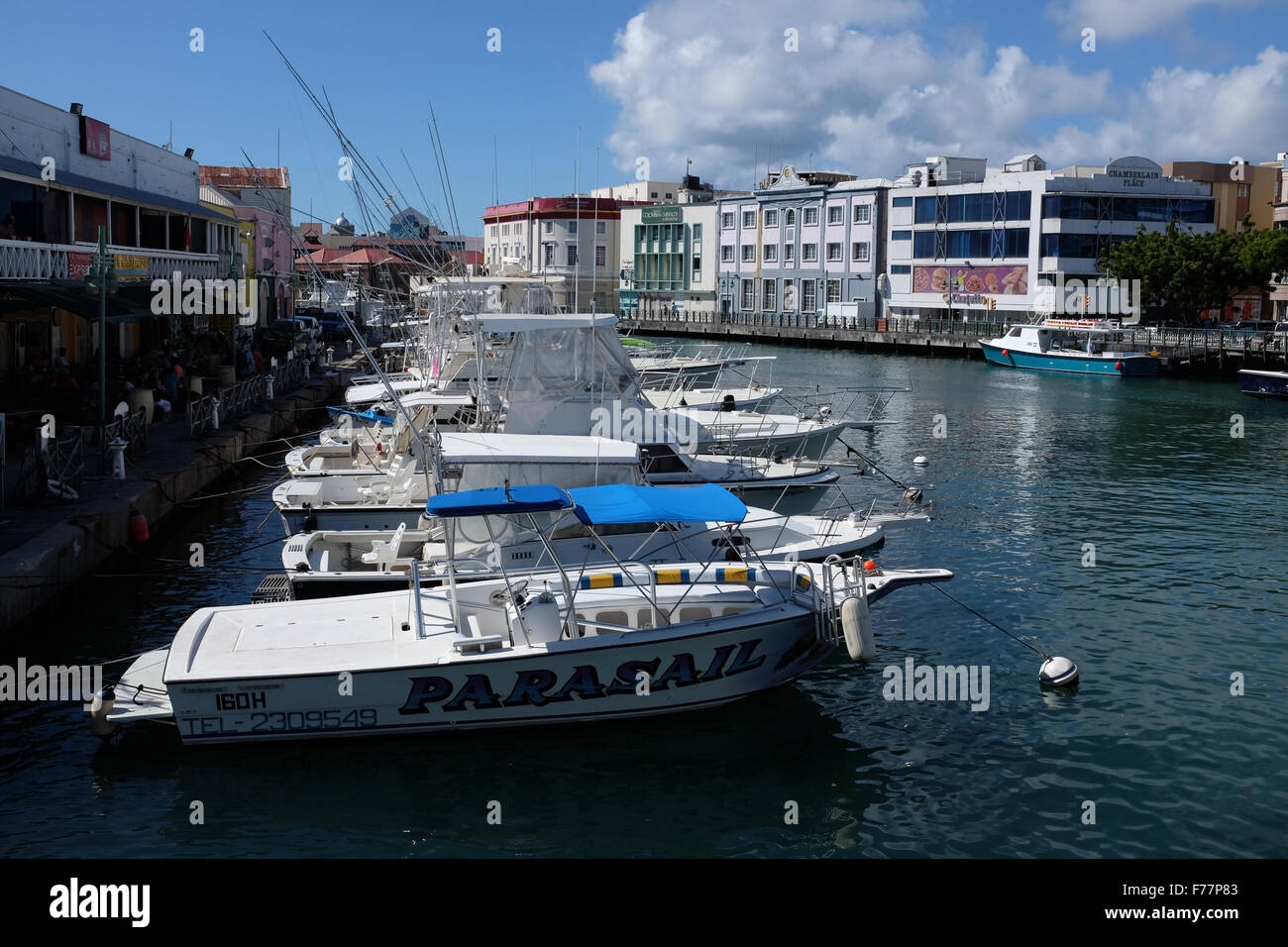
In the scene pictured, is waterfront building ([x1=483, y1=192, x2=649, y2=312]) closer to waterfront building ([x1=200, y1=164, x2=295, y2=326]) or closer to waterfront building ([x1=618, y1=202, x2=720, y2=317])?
waterfront building ([x1=618, y1=202, x2=720, y2=317])

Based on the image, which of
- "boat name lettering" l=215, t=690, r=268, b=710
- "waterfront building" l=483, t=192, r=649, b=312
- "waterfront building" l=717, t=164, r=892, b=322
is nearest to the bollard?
"boat name lettering" l=215, t=690, r=268, b=710

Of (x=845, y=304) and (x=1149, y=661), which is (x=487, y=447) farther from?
(x=845, y=304)

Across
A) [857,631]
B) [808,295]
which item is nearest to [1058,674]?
[857,631]

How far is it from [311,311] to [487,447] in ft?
245

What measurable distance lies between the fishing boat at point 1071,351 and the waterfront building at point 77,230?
45.4 m

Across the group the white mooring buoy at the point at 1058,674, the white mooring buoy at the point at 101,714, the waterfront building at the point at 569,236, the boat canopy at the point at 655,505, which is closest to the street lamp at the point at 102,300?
the white mooring buoy at the point at 101,714

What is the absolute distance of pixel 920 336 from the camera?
82438mm

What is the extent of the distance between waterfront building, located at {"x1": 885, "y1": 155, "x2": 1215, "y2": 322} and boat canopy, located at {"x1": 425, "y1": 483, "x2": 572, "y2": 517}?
7211cm

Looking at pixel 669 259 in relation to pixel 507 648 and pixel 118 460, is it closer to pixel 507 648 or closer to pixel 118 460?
pixel 118 460

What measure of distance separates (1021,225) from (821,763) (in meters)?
75.1

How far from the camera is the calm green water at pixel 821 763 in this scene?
12.0 meters

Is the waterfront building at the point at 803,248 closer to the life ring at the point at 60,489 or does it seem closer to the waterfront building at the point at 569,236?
the waterfront building at the point at 569,236

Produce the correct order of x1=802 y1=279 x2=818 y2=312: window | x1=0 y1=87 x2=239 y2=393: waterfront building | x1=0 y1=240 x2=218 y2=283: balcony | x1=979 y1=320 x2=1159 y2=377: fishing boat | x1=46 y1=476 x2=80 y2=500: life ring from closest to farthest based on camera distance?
1. x1=46 y1=476 x2=80 y2=500: life ring
2. x1=0 y1=240 x2=218 y2=283: balcony
3. x1=0 y1=87 x2=239 y2=393: waterfront building
4. x1=979 y1=320 x2=1159 y2=377: fishing boat
5. x1=802 y1=279 x2=818 y2=312: window

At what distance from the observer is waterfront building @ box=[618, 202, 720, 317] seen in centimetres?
11388
